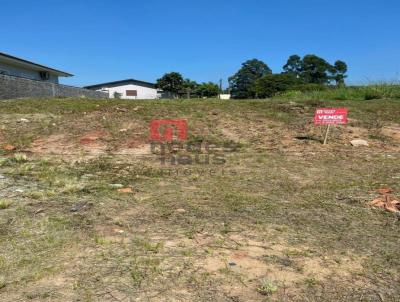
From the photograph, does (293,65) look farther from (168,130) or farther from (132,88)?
(168,130)

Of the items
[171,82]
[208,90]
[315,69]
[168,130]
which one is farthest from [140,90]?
[168,130]

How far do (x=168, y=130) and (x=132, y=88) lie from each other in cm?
3612

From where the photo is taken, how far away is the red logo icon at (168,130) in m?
7.29

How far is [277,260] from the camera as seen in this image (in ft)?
8.91

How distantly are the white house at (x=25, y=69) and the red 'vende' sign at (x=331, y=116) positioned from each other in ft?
55.3

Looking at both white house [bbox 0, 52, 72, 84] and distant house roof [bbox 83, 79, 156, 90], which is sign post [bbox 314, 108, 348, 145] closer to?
white house [bbox 0, 52, 72, 84]

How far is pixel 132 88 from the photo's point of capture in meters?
42.7

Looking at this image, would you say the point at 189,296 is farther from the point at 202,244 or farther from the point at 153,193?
the point at 153,193

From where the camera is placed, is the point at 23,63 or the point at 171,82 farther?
the point at 171,82

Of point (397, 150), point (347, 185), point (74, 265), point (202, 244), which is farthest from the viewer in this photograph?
point (397, 150)

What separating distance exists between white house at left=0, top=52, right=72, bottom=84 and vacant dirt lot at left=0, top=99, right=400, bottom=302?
14.4 m

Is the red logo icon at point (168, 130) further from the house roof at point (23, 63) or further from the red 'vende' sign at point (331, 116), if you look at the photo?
the house roof at point (23, 63)

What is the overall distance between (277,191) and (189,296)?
7.57ft

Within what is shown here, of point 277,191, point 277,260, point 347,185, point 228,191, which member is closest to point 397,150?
point 347,185
